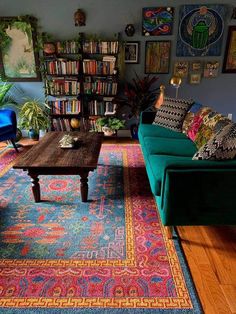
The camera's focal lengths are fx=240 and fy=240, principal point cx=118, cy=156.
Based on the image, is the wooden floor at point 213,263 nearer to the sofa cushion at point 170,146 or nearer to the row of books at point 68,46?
the sofa cushion at point 170,146

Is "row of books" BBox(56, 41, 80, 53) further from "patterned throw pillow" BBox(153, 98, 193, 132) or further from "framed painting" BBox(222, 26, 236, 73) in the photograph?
"framed painting" BBox(222, 26, 236, 73)

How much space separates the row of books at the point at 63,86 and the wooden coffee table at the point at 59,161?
1719 mm

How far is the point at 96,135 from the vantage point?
3096 mm

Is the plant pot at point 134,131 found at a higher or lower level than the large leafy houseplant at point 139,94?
lower

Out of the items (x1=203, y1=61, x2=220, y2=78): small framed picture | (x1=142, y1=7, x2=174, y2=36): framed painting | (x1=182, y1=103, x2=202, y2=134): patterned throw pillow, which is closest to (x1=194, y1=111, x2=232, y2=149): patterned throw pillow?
(x1=182, y1=103, x2=202, y2=134): patterned throw pillow

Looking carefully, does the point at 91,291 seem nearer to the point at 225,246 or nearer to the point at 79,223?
the point at 79,223

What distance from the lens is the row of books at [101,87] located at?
416 centimetres

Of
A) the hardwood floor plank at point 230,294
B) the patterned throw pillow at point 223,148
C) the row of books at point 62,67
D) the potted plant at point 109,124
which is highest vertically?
the row of books at point 62,67

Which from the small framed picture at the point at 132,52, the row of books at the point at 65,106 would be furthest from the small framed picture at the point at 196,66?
the row of books at the point at 65,106

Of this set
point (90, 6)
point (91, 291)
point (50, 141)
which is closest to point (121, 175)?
point (50, 141)

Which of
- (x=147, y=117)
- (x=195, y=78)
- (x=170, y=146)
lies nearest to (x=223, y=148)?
(x=170, y=146)

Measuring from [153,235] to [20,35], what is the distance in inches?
155

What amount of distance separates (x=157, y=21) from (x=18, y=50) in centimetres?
241

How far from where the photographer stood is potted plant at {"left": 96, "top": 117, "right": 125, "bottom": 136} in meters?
4.20
